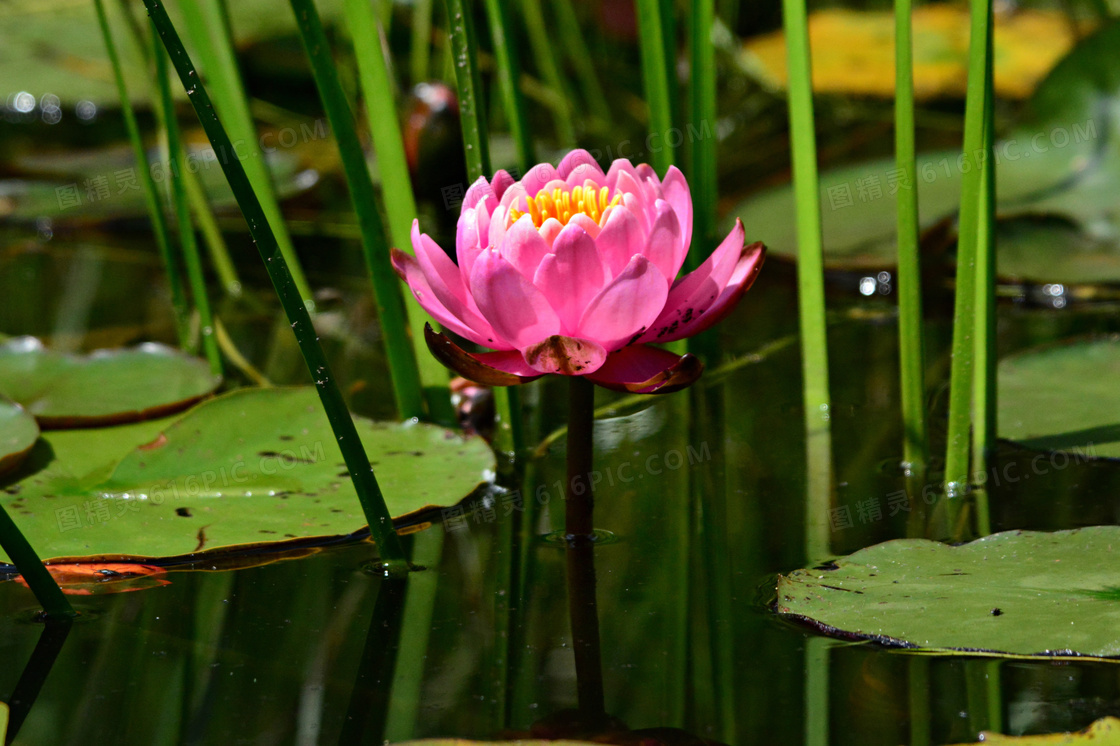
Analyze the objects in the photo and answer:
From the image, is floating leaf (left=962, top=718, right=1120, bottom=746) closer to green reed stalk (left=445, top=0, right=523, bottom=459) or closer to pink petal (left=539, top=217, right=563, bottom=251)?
pink petal (left=539, top=217, right=563, bottom=251)

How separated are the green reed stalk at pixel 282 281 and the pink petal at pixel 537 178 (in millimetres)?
235

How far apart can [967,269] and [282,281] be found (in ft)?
2.16

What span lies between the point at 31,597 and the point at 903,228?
0.94 metres

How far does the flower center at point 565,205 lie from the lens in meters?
0.82

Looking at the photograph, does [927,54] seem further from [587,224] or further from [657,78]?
[587,224]

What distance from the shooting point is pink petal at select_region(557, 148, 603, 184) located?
0.87 meters

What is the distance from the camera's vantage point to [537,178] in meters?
0.86

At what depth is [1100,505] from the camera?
3.07 feet

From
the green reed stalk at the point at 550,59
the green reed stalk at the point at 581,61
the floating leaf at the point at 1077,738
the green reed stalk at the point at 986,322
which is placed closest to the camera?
the floating leaf at the point at 1077,738

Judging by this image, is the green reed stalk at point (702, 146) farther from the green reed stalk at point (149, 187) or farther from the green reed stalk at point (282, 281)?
the green reed stalk at point (149, 187)

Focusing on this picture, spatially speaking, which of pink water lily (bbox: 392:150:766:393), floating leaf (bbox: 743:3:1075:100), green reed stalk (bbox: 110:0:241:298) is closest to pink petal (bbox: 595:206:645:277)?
pink water lily (bbox: 392:150:766:393)

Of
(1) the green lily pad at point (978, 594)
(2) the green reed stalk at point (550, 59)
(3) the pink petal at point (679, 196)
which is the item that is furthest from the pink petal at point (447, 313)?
(2) the green reed stalk at point (550, 59)

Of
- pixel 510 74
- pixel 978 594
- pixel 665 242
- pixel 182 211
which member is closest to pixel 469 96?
pixel 510 74

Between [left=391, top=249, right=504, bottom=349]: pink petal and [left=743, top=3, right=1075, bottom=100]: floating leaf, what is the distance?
218 cm
